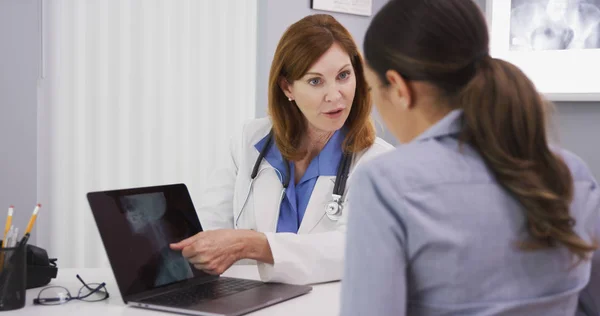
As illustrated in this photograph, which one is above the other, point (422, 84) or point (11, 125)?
point (422, 84)

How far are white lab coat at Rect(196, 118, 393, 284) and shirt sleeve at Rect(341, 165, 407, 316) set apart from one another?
0.76m

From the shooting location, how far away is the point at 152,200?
1.57 m

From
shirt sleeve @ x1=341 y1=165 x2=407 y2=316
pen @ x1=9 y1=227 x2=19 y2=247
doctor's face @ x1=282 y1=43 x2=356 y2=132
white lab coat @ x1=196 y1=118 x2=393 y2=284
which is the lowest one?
white lab coat @ x1=196 y1=118 x2=393 y2=284

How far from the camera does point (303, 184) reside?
2039 mm

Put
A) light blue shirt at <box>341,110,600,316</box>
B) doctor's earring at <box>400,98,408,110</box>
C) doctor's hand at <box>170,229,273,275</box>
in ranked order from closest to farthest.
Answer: light blue shirt at <box>341,110,600,316</box> < doctor's earring at <box>400,98,408,110</box> < doctor's hand at <box>170,229,273,275</box>

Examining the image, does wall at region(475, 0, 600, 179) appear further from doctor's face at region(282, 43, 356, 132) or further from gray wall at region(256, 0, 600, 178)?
doctor's face at region(282, 43, 356, 132)

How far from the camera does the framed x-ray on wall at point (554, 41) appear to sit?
2.73 metres

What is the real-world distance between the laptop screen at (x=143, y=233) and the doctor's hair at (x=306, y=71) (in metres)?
0.54

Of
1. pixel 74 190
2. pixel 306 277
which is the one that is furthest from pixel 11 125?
pixel 306 277

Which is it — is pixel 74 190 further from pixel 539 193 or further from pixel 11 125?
pixel 539 193

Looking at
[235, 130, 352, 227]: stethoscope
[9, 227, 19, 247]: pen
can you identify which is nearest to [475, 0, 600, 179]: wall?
[235, 130, 352, 227]: stethoscope

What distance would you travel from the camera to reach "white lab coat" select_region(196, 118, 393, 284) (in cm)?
166

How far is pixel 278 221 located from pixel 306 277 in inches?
16.0

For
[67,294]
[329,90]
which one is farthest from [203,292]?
[329,90]
